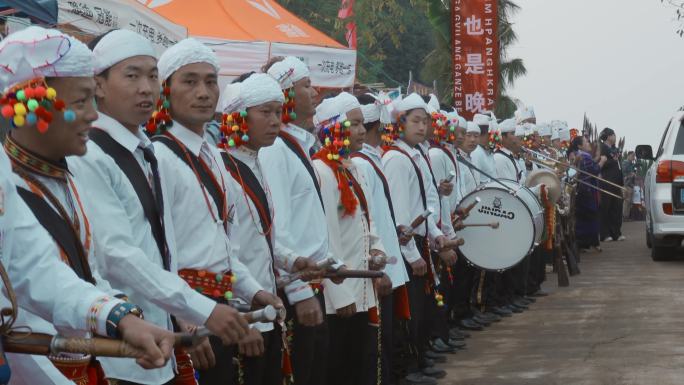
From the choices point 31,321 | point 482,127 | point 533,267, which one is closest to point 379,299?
point 31,321

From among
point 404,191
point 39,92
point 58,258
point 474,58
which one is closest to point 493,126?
point 404,191

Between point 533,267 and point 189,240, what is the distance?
34.8 ft

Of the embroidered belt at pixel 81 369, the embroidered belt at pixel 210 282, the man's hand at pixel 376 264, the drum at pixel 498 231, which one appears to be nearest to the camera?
the embroidered belt at pixel 81 369

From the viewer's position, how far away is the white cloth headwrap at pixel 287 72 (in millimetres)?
6188

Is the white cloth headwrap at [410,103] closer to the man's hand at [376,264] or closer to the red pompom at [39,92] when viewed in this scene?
the man's hand at [376,264]

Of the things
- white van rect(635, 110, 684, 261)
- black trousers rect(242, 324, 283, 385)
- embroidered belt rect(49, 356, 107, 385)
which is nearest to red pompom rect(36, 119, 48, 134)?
embroidered belt rect(49, 356, 107, 385)

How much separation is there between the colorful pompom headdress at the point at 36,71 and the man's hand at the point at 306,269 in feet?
7.79

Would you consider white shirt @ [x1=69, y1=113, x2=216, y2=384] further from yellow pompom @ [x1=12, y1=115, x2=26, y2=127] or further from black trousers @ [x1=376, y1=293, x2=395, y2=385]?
black trousers @ [x1=376, y1=293, x2=395, y2=385]

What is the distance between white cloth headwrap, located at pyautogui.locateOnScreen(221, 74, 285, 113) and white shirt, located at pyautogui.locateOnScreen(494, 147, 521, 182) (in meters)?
8.56

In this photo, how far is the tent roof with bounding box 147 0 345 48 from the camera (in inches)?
449

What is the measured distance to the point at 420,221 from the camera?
8.70m

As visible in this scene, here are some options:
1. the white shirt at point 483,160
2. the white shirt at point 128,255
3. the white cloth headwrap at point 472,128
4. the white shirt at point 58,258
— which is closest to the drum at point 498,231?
the white cloth headwrap at point 472,128

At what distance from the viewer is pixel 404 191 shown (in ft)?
28.7

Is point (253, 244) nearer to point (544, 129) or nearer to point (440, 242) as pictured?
point (440, 242)
